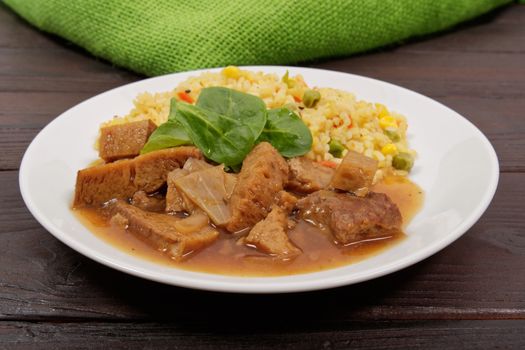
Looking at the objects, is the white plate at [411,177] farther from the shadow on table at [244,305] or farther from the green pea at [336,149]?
the green pea at [336,149]

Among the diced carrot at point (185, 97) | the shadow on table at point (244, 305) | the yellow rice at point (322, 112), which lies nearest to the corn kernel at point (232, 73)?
the yellow rice at point (322, 112)

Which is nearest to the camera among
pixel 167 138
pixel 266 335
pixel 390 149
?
pixel 266 335

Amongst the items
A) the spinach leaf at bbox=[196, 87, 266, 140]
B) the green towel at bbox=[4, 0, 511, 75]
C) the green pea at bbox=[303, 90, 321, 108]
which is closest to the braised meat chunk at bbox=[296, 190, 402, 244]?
the spinach leaf at bbox=[196, 87, 266, 140]

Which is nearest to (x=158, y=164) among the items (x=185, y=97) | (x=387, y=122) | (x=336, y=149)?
(x=185, y=97)

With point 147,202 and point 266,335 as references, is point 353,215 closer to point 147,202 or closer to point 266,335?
point 266,335

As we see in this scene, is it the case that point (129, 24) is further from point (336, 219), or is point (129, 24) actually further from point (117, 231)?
point (336, 219)

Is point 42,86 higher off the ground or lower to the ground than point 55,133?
lower

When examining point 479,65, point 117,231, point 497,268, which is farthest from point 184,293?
point 479,65

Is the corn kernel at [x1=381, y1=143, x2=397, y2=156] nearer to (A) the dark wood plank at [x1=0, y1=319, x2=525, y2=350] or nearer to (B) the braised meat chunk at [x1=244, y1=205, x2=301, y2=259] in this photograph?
(B) the braised meat chunk at [x1=244, y1=205, x2=301, y2=259]
